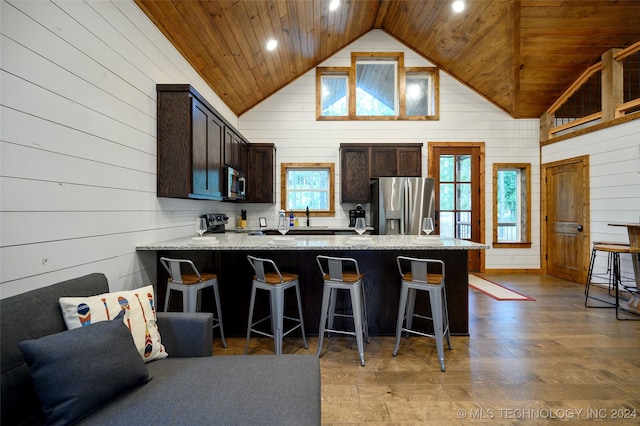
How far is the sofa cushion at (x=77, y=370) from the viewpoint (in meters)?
1.06

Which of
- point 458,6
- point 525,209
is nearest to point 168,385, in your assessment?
point 458,6

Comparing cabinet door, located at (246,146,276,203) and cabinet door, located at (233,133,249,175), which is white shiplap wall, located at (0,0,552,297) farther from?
cabinet door, located at (246,146,276,203)

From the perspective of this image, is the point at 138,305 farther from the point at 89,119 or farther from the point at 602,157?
the point at 602,157

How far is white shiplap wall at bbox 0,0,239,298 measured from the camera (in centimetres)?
150

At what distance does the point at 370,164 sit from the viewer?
525 cm

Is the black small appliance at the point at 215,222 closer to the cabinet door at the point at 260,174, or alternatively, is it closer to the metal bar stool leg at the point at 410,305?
the cabinet door at the point at 260,174

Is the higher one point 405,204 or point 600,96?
point 600,96

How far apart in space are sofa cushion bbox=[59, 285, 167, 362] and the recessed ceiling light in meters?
4.98

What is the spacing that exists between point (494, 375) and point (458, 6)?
4544mm

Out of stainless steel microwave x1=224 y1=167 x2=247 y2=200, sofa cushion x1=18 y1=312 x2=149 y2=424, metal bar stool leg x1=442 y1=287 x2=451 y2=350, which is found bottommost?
metal bar stool leg x1=442 y1=287 x2=451 y2=350

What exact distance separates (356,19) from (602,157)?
14.2ft

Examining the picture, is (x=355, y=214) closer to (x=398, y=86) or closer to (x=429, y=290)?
(x=398, y=86)

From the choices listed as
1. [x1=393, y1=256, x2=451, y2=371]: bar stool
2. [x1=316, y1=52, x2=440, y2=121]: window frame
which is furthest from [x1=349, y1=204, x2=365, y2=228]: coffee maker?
[x1=393, y1=256, x2=451, y2=371]: bar stool

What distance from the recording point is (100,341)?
122cm
